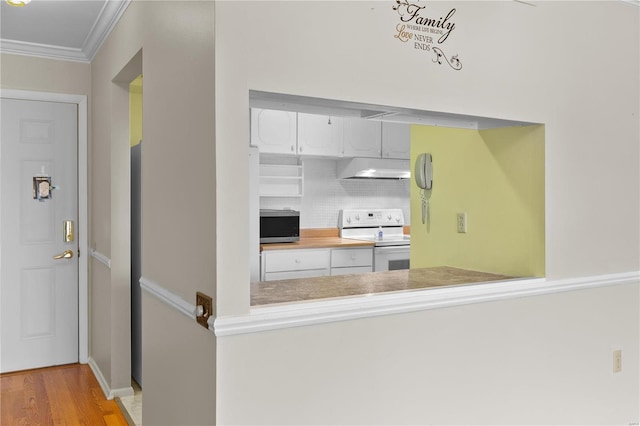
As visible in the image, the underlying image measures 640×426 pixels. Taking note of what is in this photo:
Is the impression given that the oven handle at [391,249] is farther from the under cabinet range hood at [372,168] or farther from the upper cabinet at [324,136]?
the upper cabinet at [324,136]

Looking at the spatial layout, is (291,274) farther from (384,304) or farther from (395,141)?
(384,304)

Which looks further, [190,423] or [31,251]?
[31,251]

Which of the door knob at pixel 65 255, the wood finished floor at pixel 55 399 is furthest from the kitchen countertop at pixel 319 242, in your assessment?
the wood finished floor at pixel 55 399

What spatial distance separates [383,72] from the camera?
189cm

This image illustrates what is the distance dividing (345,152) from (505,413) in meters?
3.29

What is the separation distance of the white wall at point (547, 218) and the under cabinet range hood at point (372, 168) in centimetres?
271

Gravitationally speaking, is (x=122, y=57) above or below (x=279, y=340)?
above

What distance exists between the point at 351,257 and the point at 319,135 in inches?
48.0

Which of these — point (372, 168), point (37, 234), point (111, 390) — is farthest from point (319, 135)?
point (111, 390)

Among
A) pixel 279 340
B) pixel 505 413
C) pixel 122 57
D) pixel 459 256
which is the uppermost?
pixel 122 57

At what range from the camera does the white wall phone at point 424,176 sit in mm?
3004

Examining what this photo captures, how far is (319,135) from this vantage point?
16.3ft

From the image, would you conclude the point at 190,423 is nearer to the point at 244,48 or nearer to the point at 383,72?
the point at 244,48

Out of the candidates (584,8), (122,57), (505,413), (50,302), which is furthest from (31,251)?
(584,8)
